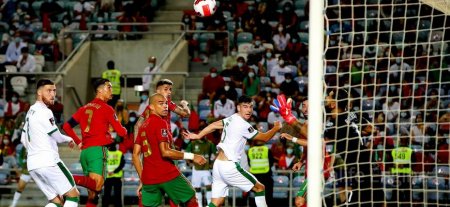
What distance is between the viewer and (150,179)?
1294 cm

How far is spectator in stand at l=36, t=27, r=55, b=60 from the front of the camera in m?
25.2

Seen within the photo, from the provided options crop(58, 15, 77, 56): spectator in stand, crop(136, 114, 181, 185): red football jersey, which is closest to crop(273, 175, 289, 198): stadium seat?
crop(136, 114, 181, 185): red football jersey

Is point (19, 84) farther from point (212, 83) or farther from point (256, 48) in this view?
point (256, 48)

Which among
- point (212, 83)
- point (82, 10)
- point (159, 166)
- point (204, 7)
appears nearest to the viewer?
point (159, 166)

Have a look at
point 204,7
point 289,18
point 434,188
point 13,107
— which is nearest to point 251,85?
point 289,18

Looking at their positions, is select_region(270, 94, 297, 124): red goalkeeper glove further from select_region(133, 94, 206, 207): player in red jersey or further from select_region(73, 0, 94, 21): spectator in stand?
select_region(73, 0, 94, 21): spectator in stand

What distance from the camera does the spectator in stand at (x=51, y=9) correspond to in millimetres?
26828

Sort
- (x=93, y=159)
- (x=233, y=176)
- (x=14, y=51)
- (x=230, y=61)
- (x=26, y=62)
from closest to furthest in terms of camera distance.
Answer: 1. (x=93, y=159)
2. (x=233, y=176)
3. (x=230, y=61)
4. (x=26, y=62)
5. (x=14, y=51)

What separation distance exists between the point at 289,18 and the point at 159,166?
1249 centimetres

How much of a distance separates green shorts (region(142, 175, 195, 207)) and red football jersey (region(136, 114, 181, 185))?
0.21ft

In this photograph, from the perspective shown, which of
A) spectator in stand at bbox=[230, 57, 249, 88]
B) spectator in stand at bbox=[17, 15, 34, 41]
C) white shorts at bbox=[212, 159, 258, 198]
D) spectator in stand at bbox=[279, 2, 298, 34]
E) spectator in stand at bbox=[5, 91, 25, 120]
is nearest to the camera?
white shorts at bbox=[212, 159, 258, 198]

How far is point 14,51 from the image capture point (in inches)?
986

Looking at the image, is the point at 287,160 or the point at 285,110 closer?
the point at 285,110

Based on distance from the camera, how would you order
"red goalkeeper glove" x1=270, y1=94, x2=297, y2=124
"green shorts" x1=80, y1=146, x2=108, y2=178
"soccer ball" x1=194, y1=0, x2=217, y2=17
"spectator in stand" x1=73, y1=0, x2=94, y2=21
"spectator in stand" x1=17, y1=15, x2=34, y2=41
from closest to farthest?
"red goalkeeper glove" x1=270, y1=94, x2=297, y2=124 → "green shorts" x1=80, y1=146, x2=108, y2=178 → "soccer ball" x1=194, y1=0, x2=217, y2=17 → "spectator in stand" x1=17, y1=15, x2=34, y2=41 → "spectator in stand" x1=73, y1=0, x2=94, y2=21
